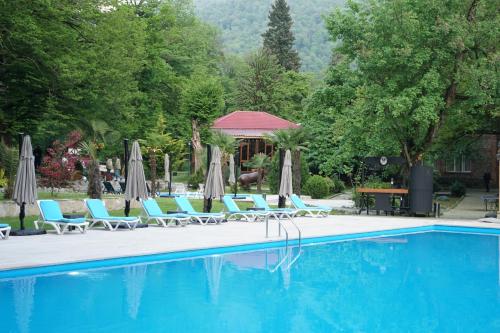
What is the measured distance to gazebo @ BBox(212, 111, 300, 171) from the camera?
47219 millimetres

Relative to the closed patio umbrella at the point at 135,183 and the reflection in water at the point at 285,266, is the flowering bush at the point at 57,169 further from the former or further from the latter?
the reflection in water at the point at 285,266

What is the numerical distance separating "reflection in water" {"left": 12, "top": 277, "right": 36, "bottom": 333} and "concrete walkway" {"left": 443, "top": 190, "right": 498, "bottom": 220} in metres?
18.5

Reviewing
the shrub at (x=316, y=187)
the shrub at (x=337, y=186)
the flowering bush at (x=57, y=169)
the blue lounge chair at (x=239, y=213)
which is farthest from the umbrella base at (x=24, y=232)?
the shrub at (x=337, y=186)

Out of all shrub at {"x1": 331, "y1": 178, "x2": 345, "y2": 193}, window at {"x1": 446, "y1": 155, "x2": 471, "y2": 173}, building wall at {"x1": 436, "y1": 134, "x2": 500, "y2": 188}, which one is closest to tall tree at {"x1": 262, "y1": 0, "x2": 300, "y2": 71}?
window at {"x1": 446, "y1": 155, "x2": 471, "y2": 173}

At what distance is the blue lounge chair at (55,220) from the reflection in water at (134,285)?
12.3 feet

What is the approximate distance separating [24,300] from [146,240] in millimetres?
5441

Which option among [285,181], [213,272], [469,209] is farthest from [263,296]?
[469,209]

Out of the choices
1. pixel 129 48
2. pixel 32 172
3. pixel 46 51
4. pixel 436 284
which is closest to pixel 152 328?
pixel 436 284

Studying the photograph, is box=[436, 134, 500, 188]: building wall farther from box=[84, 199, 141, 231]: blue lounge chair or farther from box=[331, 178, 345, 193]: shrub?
box=[84, 199, 141, 231]: blue lounge chair

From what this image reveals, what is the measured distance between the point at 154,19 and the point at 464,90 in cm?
2354

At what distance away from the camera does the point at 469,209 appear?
29.7 metres

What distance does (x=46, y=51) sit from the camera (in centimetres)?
2575

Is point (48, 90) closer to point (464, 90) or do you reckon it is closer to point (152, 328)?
point (464, 90)

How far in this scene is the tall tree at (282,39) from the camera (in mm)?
71000
